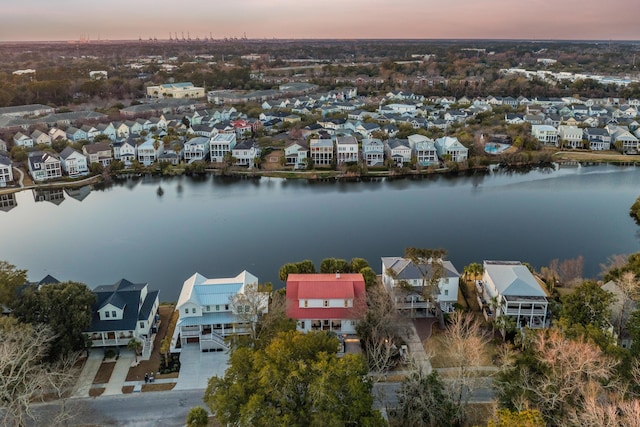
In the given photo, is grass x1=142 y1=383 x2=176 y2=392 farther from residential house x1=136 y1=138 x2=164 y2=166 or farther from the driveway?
residential house x1=136 y1=138 x2=164 y2=166

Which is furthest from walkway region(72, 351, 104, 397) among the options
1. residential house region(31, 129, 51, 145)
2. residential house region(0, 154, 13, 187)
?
residential house region(31, 129, 51, 145)

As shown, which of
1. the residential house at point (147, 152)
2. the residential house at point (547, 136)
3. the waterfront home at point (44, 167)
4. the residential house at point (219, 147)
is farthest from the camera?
the residential house at point (547, 136)

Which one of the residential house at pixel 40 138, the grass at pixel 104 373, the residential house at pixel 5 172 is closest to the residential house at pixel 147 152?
the residential house at pixel 40 138

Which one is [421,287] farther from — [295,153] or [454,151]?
[454,151]

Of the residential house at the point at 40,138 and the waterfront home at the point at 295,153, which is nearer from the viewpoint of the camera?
the waterfront home at the point at 295,153

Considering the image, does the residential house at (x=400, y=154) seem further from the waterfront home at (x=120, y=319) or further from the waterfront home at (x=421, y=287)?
the waterfront home at (x=120, y=319)

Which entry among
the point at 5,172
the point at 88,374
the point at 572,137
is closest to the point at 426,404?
the point at 88,374
